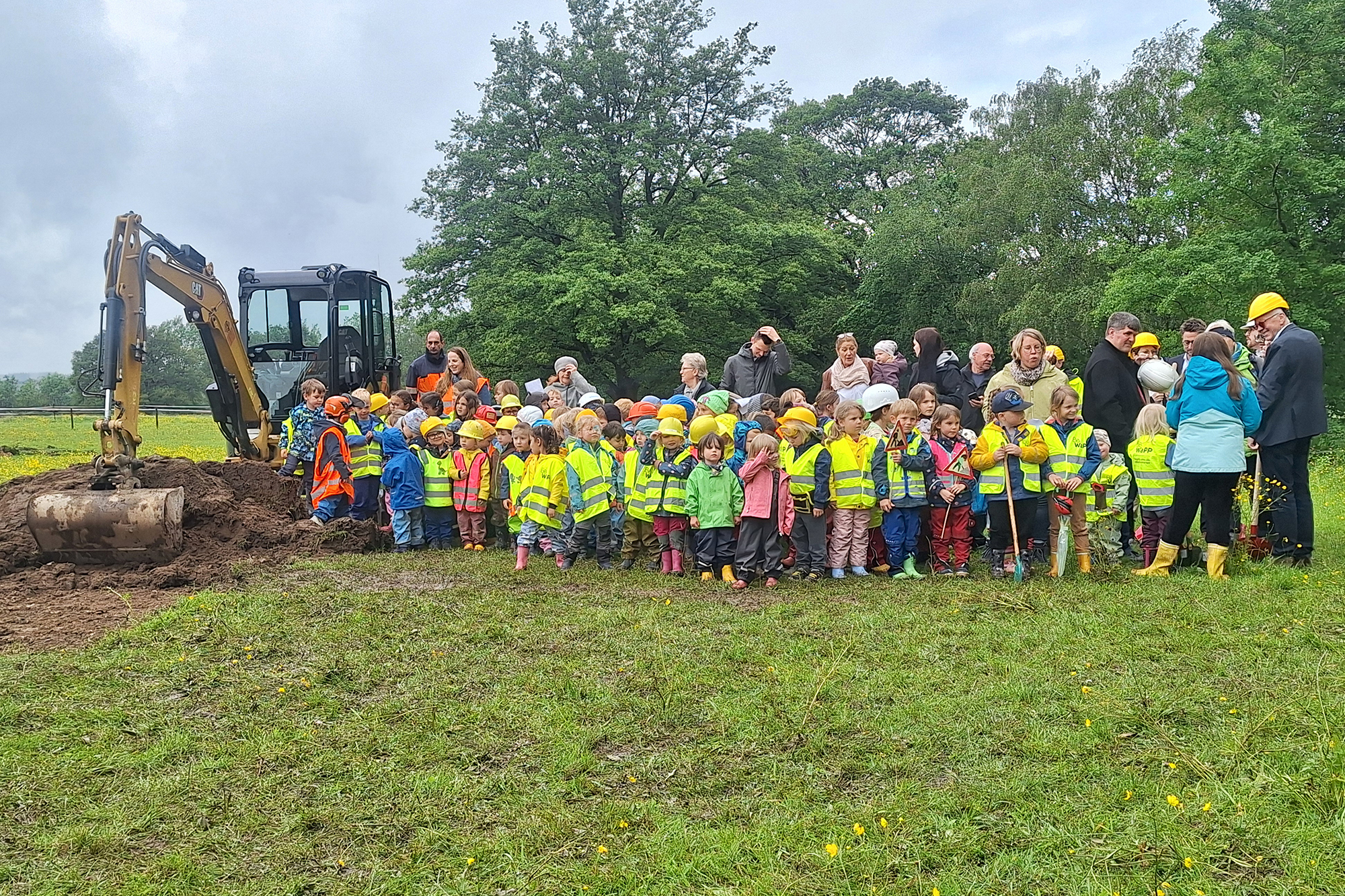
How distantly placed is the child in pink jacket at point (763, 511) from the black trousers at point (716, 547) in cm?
15

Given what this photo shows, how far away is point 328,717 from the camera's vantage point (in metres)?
4.87

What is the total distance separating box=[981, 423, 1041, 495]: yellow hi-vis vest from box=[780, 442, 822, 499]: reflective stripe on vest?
138 centimetres

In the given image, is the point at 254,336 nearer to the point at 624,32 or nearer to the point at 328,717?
the point at 328,717

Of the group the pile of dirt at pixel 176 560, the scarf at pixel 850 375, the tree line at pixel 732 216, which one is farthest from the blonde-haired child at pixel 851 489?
the tree line at pixel 732 216

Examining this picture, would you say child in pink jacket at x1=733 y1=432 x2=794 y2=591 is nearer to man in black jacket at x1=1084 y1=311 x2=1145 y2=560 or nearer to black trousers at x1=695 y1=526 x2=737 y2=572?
black trousers at x1=695 y1=526 x2=737 y2=572

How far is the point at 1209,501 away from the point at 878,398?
9.13 feet

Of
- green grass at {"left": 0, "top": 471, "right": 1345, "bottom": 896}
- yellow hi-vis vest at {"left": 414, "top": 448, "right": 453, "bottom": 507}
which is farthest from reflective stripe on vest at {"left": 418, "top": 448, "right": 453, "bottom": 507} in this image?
green grass at {"left": 0, "top": 471, "right": 1345, "bottom": 896}

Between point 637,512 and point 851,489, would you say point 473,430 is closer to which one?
point 637,512

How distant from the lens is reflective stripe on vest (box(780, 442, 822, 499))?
7.96 m

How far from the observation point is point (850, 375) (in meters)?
9.64

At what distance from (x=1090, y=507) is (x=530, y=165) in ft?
75.1

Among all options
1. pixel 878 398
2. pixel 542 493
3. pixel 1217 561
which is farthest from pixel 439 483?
pixel 1217 561

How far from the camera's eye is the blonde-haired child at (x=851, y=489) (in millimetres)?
7984

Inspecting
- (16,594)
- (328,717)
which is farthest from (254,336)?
(328,717)
